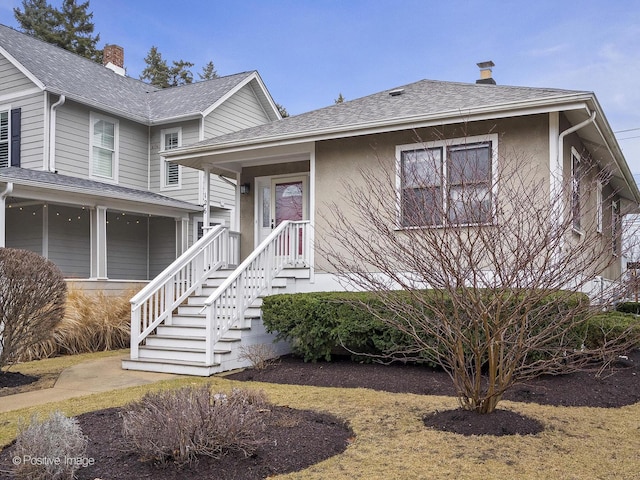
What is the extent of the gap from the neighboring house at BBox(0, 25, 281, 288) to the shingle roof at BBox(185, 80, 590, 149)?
2436 mm

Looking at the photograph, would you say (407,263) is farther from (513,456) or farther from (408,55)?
(408,55)

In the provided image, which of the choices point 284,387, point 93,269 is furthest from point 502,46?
point 284,387

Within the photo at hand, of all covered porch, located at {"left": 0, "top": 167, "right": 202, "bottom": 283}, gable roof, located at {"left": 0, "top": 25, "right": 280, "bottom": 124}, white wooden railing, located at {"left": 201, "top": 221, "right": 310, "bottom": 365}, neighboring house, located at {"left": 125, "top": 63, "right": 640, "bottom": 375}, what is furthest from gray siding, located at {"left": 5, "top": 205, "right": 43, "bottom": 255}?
white wooden railing, located at {"left": 201, "top": 221, "right": 310, "bottom": 365}

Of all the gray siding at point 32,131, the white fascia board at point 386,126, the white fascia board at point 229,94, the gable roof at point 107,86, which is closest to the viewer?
the white fascia board at point 386,126

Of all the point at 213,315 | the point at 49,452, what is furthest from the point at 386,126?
the point at 49,452

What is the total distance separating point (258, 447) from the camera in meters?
4.20

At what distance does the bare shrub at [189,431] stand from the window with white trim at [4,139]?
13.9 m

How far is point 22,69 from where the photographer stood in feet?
49.3

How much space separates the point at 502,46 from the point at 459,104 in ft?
35.8

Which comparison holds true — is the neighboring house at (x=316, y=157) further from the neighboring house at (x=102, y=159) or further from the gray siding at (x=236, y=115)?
the gray siding at (x=236, y=115)

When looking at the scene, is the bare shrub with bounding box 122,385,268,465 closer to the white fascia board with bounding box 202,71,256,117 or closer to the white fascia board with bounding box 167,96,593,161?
the white fascia board with bounding box 167,96,593,161

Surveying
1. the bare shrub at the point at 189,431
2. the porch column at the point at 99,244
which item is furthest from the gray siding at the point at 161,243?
the bare shrub at the point at 189,431

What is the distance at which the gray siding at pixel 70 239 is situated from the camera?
602 inches

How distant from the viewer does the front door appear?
11789mm
